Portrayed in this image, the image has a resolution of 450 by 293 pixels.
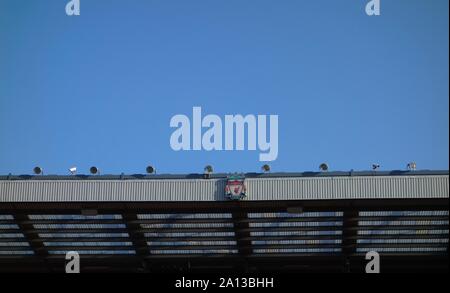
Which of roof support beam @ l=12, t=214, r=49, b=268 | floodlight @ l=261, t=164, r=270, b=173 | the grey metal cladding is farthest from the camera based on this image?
roof support beam @ l=12, t=214, r=49, b=268

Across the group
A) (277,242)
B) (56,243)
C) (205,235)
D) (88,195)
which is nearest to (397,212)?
(277,242)

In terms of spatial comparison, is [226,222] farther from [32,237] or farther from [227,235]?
[32,237]

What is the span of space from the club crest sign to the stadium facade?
0.17 metres

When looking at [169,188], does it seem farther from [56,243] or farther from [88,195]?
[56,243]

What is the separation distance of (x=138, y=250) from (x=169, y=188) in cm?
644

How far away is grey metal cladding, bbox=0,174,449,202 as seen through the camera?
4231 centimetres

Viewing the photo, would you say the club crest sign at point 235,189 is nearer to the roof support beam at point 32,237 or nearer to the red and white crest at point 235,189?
the red and white crest at point 235,189

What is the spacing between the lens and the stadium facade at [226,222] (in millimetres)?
42844

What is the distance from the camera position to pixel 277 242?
47.3m

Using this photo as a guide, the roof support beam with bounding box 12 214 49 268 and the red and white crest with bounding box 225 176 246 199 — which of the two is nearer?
the red and white crest with bounding box 225 176 246 199

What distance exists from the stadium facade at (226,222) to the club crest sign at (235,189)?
0.17m

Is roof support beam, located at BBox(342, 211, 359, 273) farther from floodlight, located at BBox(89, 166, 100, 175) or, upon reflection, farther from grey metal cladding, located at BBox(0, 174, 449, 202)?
floodlight, located at BBox(89, 166, 100, 175)

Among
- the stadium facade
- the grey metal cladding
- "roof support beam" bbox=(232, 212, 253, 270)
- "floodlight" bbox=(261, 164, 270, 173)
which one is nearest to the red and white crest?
the stadium facade
